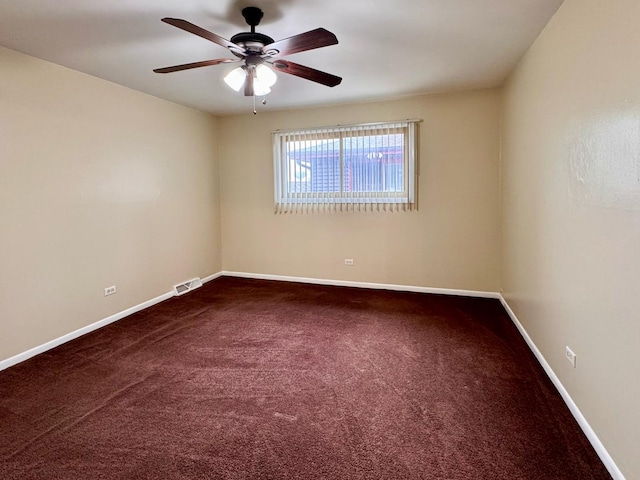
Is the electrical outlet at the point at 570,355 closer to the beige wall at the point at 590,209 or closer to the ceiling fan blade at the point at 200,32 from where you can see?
the beige wall at the point at 590,209

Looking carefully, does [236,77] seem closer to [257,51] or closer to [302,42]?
[257,51]

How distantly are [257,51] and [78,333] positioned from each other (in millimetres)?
3008

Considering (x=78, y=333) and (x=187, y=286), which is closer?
(x=78, y=333)

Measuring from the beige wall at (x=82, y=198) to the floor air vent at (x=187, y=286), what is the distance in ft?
0.32

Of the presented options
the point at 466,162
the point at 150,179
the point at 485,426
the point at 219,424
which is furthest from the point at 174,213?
the point at 485,426

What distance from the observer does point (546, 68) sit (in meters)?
2.49

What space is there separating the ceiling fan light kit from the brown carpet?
7.05 ft

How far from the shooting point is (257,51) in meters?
2.31

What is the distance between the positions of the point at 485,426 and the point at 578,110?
1.85 meters

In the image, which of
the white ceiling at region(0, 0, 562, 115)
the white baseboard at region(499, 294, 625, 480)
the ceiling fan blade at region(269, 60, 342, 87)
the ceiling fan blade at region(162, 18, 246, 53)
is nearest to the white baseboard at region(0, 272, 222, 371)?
the white ceiling at region(0, 0, 562, 115)

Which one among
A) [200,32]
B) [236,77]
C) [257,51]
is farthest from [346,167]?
[200,32]

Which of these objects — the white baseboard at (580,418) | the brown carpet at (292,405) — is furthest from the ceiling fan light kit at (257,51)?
the white baseboard at (580,418)

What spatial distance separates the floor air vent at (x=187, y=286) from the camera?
4637 mm

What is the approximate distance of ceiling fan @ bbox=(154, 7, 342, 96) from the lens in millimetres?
1953
